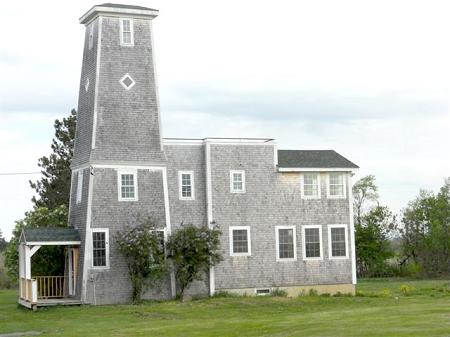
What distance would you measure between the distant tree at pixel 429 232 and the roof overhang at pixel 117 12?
31050 mm

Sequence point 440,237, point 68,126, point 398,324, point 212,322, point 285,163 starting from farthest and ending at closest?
point 440,237, point 68,126, point 285,163, point 212,322, point 398,324

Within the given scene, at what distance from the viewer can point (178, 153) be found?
1688 inches

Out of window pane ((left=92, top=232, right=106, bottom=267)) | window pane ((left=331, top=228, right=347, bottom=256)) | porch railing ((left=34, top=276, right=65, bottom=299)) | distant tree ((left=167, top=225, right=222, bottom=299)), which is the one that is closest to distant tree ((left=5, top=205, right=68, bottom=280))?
porch railing ((left=34, top=276, right=65, bottom=299))

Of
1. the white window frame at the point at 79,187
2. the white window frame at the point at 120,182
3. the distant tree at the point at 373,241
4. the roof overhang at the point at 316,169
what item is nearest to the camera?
the white window frame at the point at 120,182

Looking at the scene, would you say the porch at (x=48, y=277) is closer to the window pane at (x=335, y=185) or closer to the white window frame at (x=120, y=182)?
the white window frame at (x=120, y=182)

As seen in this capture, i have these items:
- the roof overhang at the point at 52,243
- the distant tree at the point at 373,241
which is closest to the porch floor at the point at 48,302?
the roof overhang at the point at 52,243

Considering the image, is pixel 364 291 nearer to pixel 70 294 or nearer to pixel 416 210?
pixel 70 294

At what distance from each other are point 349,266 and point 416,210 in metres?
25.1

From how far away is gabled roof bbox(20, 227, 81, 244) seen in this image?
131 feet

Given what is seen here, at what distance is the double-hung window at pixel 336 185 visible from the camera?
45.1m

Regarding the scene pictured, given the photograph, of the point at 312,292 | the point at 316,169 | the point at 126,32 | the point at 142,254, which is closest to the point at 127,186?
the point at 142,254

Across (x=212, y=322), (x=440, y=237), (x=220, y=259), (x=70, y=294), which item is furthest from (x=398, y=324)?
(x=440, y=237)

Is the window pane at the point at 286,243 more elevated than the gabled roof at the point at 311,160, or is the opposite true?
the gabled roof at the point at 311,160

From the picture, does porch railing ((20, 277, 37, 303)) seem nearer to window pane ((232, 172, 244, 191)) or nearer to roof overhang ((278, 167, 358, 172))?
window pane ((232, 172, 244, 191))
